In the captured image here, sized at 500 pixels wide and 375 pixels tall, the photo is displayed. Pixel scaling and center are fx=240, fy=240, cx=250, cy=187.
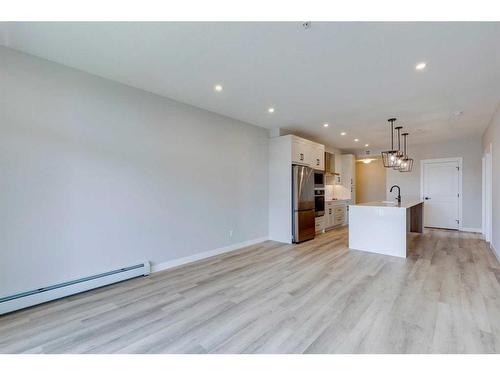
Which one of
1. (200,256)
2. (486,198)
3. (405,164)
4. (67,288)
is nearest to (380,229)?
(405,164)

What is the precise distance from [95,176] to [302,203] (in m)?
3.96

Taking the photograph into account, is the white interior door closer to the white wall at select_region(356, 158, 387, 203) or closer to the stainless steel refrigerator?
the white wall at select_region(356, 158, 387, 203)

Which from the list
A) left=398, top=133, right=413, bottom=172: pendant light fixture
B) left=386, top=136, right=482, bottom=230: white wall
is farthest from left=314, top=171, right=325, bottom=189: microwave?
left=386, top=136, right=482, bottom=230: white wall

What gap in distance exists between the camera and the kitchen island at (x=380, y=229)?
4.22 meters

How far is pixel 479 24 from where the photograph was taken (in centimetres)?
200

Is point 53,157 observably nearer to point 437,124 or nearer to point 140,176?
point 140,176

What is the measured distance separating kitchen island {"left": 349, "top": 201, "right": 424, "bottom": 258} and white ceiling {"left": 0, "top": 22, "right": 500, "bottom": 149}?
1.81m

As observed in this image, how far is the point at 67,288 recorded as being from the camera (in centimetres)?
270

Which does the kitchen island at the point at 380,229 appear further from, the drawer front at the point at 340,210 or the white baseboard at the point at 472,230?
the white baseboard at the point at 472,230

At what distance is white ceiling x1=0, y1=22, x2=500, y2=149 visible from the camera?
83.4 inches

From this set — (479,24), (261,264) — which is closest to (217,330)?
(261,264)

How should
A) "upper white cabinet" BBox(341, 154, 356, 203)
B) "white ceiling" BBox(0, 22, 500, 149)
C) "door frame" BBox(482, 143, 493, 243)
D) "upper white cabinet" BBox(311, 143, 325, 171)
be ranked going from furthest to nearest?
"upper white cabinet" BBox(341, 154, 356, 203), "upper white cabinet" BBox(311, 143, 325, 171), "door frame" BBox(482, 143, 493, 243), "white ceiling" BBox(0, 22, 500, 149)

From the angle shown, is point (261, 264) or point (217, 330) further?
point (261, 264)
